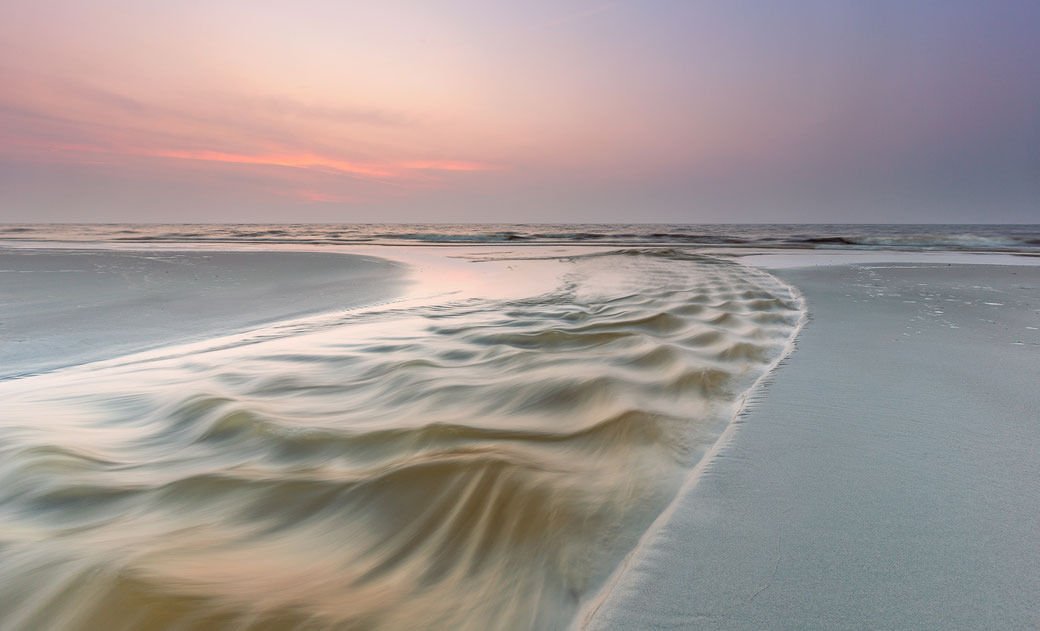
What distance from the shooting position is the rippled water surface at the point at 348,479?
3.58 feet

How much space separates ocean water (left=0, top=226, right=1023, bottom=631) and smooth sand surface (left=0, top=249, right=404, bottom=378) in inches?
31.9

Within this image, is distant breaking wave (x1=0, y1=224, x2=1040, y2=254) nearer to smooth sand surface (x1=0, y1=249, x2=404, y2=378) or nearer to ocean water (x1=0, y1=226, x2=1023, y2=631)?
smooth sand surface (x1=0, y1=249, x2=404, y2=378)

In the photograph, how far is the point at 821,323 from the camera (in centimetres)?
451

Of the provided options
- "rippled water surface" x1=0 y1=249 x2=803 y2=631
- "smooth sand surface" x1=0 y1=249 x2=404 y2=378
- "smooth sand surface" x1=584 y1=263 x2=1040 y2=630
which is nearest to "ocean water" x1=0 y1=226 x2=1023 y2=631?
"rippled water surface" x1=0 y1=249 x2=803 y2=631

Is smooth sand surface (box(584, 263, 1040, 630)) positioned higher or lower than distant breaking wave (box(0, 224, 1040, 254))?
lower

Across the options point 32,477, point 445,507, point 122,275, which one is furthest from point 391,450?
point 122,275

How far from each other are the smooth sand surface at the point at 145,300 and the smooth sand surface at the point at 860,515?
4.23 metres

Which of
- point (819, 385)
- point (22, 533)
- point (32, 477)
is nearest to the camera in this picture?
point (22, 533)

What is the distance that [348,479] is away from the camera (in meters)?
1.66

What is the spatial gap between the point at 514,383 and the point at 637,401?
0.69m

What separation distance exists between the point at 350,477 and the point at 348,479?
17 millimetres

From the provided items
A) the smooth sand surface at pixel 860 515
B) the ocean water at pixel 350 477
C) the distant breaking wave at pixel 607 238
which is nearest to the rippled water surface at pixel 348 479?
the ocean water at pixel 350 477

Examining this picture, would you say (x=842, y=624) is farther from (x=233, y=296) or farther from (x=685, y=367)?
(x=233, y=296)

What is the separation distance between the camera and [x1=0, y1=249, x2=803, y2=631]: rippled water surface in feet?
3.58
